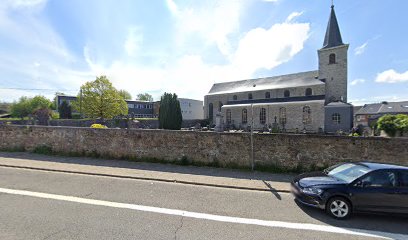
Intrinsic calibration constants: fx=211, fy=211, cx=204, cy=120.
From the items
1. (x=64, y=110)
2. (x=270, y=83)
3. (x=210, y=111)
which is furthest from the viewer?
(x=210, y=111)

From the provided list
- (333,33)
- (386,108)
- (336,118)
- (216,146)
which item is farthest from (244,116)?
(386,108)

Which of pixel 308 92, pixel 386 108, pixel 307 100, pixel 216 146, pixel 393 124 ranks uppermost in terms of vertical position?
pixel 308 92

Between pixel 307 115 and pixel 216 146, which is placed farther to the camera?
pixel 307 115

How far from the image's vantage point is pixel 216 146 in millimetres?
9422

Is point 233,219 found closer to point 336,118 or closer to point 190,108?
point 336,118

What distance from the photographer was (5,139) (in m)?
12.3

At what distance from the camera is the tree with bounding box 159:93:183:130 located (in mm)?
22938

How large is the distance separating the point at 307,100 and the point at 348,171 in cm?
3169

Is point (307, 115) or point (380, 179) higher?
point (307, 115)

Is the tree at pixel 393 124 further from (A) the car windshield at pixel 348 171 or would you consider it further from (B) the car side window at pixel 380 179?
(B) the car side window at pixel 380 179

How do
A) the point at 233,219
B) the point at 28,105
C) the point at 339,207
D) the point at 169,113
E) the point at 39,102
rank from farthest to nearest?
1. the point at 39,102
2. the point at 28,105
3. the point at 169,113
4. the point at 339,207
5. the point at 233,219

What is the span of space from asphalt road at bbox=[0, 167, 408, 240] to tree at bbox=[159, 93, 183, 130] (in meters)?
16.3

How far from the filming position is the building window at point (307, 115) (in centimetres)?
3225

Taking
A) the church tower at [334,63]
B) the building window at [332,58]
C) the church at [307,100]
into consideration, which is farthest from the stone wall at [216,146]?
the building window at [332,58]
